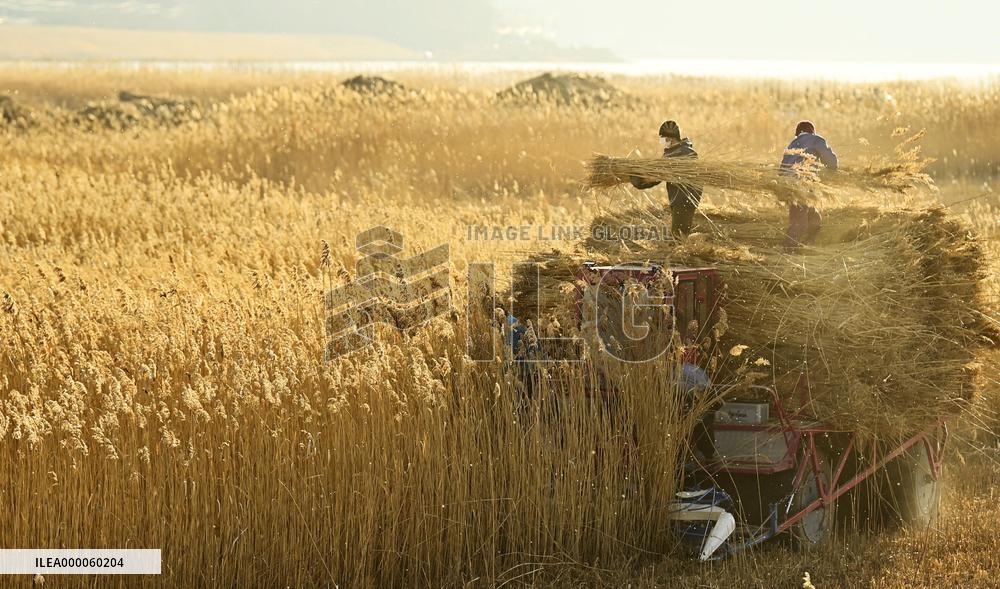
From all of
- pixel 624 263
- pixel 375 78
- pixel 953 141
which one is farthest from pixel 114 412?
pixel 375 78

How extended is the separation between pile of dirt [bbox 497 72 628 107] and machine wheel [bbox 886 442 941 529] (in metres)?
22.5

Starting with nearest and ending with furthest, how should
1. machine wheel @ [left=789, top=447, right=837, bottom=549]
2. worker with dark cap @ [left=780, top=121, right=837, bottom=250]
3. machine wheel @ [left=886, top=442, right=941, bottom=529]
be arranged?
machine wheel @ [left=789, top=447, right=837, bottom=549]
machine wheel @ [left=886, top=442, right=941, bottom=529]
worker with dark cap @ [left=780, top=121, right=837, bottom=250]

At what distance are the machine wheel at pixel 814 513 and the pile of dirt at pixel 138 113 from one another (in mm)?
25702

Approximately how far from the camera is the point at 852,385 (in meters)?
6.72

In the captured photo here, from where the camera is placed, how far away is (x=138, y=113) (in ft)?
110

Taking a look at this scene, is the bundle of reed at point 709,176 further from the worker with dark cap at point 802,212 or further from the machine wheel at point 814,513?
the machine wheel at point 814,513

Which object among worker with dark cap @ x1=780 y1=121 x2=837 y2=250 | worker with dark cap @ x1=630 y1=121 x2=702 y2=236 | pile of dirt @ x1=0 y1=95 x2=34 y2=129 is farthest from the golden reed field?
pile of dirt @ x1=0 y1=95 x2=34 y2=129

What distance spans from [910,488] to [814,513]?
863 mm

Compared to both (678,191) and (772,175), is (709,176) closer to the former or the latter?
(678,191)

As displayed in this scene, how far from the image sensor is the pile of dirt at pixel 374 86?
3044 centimetres

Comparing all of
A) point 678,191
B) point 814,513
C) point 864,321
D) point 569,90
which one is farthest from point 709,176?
point 569,90

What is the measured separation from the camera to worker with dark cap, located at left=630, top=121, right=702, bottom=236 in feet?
26.1

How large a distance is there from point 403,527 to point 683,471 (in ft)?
5.48
